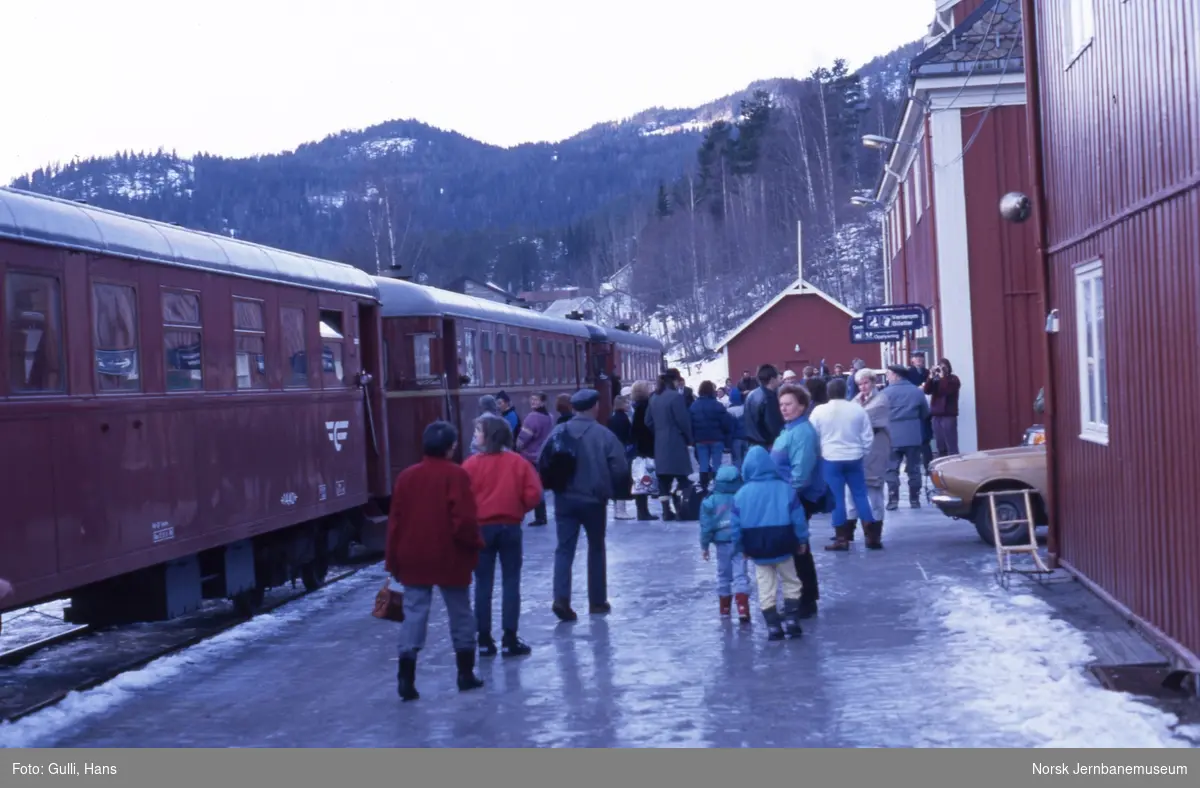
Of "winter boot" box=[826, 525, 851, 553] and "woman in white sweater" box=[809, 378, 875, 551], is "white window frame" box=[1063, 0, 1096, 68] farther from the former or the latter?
"winter boot" box=[826, 525, 851, 553]

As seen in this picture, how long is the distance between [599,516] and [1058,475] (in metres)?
4.23

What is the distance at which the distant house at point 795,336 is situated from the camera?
230ft

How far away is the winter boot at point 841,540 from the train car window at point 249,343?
5.95 meters

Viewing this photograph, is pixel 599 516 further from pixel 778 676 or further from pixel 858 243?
pixel 858 243

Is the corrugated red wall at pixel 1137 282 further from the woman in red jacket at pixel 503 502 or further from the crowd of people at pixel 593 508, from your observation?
the woman in red jacket at pixel 503 502

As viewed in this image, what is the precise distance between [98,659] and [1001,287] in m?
17.4

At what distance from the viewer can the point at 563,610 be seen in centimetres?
1170

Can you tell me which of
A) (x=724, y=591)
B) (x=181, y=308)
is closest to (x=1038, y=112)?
(x=724, y=591)

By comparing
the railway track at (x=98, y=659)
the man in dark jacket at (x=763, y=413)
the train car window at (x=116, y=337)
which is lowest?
the railway track at (x=98, y=659)

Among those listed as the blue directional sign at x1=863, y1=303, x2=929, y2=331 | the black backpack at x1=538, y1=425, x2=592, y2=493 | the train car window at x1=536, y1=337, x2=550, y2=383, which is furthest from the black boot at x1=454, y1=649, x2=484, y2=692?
the train car window at x1=536, y1=337, x2=550, y2=383

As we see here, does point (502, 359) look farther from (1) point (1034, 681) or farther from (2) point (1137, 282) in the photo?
(1) point (1034, 681)

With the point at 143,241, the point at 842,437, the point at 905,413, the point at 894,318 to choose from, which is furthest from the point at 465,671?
the point at 894,318

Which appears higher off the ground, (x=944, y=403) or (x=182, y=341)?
(x=182, y=341)

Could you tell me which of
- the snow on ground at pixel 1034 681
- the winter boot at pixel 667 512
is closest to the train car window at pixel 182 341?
the snow on ground at pixel 1034 681
